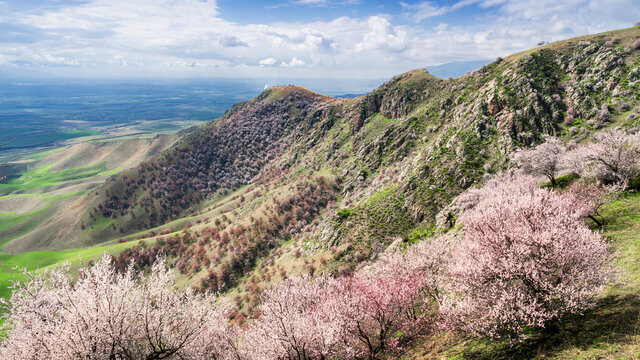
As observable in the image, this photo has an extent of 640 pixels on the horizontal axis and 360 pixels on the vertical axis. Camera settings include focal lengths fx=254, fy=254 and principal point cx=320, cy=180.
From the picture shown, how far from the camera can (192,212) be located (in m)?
166

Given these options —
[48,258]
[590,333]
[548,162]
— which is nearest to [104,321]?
[590,333]

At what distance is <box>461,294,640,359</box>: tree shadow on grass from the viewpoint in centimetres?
1526

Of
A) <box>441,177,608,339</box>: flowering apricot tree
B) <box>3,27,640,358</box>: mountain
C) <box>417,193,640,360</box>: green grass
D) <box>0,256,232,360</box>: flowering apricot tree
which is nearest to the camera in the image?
<box>417,193,640,360</box>: green grass

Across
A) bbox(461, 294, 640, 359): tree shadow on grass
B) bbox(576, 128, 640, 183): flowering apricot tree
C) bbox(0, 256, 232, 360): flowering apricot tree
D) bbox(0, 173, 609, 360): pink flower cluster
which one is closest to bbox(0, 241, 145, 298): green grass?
bbox(0, 256, 232, 360): flowering apricot tree

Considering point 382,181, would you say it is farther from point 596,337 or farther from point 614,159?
point 596,337

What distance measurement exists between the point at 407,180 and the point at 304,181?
51.9m

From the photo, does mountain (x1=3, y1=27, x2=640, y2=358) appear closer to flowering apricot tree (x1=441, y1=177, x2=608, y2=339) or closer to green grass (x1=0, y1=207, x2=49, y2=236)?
flowering apricot tree (x1=441, y1=177, x2=608, y2=339)

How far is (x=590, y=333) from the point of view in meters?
16.1

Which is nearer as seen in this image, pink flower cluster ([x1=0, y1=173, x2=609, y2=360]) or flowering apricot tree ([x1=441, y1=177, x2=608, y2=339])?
flowering apricot tree ([x1=441, y1=177, x2=608, y2=339])

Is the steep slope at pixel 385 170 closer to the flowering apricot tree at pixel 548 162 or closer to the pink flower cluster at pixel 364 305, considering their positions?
the flowering apricot tree at pixel 548 162

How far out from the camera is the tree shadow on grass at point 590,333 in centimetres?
1526

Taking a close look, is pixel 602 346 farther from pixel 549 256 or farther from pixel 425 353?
pixel 425 353

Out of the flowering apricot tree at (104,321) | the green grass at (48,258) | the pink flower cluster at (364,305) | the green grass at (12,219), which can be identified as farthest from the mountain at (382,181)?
the green grass at (12,219)

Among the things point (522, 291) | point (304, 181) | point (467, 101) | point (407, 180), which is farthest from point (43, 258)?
point (467, 101)
